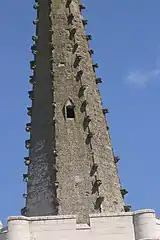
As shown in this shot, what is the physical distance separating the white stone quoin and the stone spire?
8.07 ft

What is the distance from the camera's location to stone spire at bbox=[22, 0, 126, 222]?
31250 mm

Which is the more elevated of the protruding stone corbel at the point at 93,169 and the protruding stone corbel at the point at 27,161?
the protruding stone corbel at the point at 27,161

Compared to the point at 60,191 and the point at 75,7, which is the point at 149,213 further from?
the point at 75,7

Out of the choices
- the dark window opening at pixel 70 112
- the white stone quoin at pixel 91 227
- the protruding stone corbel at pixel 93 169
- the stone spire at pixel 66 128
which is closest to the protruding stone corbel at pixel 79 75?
the stone spire at pixel 66 128

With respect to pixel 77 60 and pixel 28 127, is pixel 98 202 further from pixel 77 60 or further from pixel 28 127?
pixel 77 60

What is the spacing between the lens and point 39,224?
91.0ft

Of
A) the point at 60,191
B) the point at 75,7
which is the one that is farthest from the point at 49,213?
the point at 75,7

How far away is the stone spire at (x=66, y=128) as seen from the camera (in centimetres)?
3125

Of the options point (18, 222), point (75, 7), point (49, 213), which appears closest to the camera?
point (18, 222)

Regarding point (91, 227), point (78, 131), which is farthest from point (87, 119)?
point (91, 227)

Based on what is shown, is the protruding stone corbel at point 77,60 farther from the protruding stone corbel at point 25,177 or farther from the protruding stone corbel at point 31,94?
the protruding stone corbel at point 25,177

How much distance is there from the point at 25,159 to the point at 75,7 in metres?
7.23

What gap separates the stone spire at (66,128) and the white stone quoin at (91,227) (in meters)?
2.46

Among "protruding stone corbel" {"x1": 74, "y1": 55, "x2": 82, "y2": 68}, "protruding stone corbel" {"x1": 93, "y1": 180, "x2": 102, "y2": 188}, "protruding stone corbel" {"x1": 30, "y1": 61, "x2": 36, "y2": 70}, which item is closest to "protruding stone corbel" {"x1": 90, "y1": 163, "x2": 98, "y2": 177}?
"protruding stone corbel" {"x1": 93, "y1": 180, "x2": 102, "y2": 188}
